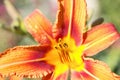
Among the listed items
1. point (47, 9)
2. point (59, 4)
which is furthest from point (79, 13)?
point (47, 9)

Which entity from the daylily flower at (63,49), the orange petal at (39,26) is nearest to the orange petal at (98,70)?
the daylily flower at (63,49)

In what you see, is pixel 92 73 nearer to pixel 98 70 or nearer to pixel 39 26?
pixel 98 70

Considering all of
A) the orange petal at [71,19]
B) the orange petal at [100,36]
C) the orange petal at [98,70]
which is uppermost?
the orange petal at [71,19]

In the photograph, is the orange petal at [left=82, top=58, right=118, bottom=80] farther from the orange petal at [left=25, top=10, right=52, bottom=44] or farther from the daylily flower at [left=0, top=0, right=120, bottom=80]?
the orange petal at [left=25, top=10, right=52, bottom=44]

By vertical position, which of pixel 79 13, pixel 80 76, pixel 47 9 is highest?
pixel 47 9

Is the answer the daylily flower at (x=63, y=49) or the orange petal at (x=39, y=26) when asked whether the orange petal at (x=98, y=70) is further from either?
the orange petal at (x=39, y=26)

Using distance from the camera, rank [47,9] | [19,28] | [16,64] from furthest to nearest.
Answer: [47,9] → [19,28] → [16,64]

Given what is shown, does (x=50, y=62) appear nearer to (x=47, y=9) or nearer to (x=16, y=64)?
(x=16, y=64)
